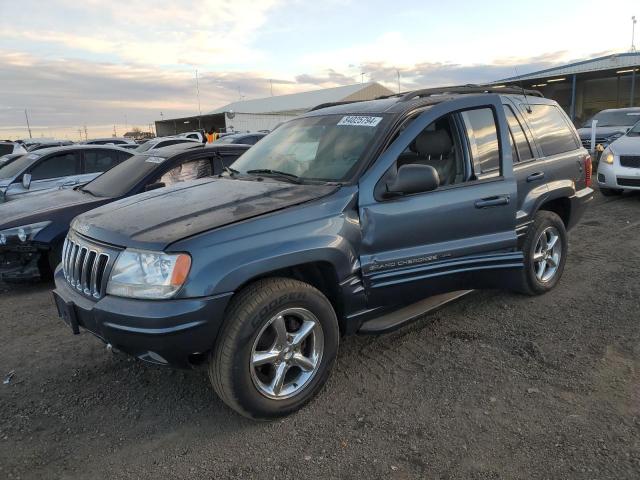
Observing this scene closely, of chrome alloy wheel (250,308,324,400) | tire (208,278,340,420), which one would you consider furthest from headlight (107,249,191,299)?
chrome alloy wheel (250,308,324,400)

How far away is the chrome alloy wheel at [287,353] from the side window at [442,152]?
1406mm

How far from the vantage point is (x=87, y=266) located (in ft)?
9.82

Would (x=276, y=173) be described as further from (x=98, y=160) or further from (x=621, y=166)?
(x=621, y=166)

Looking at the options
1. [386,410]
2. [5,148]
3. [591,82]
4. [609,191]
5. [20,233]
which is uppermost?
[591,82]

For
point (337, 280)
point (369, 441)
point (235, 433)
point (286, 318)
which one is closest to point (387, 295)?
point (337, 280)

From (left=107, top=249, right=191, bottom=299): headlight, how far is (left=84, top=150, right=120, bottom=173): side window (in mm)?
6380

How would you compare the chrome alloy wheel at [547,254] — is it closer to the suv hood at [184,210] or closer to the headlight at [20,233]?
the suv hood at [184,210]

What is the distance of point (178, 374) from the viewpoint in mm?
3580

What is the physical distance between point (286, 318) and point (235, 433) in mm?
699

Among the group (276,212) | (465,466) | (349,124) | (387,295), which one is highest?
(349,124)

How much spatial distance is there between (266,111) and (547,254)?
184 feet

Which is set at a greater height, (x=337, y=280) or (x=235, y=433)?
(x=337, y=280)

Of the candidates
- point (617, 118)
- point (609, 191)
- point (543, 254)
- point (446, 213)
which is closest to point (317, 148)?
point (446, 213)

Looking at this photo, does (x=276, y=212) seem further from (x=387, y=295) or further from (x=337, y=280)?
(x=387, y=295)
